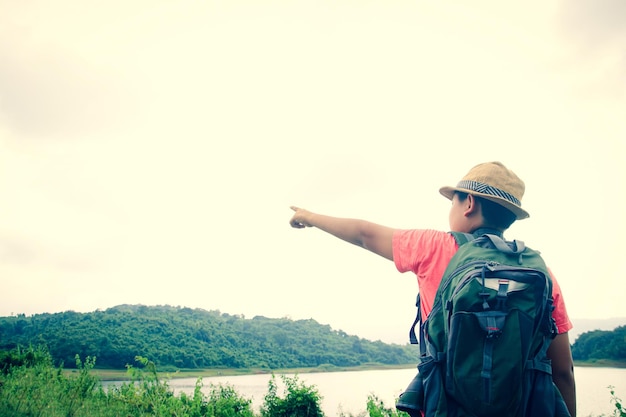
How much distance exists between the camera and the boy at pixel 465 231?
168 cm

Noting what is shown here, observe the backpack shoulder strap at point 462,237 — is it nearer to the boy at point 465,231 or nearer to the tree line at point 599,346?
the boy at point 465,231

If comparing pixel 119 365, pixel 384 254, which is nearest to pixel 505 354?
pixel 384 254

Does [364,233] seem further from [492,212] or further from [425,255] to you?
[492,212]

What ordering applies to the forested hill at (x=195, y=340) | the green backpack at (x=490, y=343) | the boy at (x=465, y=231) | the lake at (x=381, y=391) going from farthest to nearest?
the forested hill at (x=195, y=340) < the lake at (x=381, y=391) < the boy at (x=465, y=231) < the green backpack at (x=490, y=343)

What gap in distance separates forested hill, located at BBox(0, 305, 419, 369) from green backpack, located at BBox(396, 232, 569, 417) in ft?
121

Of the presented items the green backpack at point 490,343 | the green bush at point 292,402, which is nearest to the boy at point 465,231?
the green backpack at point 490,343

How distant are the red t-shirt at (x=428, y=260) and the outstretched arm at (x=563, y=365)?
0.05 metres

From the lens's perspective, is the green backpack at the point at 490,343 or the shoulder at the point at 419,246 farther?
the shoulder at the point at 419,246

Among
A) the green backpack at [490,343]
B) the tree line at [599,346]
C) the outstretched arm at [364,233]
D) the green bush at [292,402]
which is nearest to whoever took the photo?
the green backpack at [490,343]

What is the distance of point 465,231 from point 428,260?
0.87 ft

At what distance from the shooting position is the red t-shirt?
5.52ft

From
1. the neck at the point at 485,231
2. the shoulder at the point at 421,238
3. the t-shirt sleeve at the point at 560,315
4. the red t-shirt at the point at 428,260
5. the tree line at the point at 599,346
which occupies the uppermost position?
the neck at the point at 485,231

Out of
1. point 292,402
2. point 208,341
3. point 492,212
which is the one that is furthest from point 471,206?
point 208,341

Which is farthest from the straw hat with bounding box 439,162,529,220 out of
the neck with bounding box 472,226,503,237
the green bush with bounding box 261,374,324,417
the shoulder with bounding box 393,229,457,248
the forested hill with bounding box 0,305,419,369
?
the forested hill with bounding box 0,305,419,369
